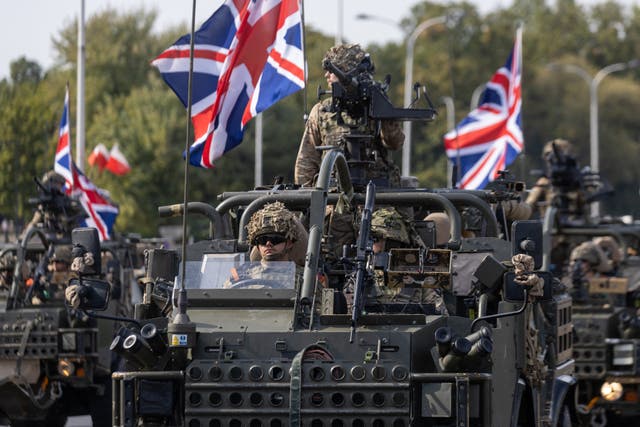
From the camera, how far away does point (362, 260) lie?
10.9m

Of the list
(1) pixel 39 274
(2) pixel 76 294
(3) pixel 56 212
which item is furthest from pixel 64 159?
(2) pixel 76 294

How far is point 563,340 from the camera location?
13664mm

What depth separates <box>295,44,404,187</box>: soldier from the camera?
1419 centimetres

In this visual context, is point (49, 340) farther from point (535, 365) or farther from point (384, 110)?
point (535, 365)

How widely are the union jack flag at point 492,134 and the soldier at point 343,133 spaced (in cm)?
989

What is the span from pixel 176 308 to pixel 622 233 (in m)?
10.5

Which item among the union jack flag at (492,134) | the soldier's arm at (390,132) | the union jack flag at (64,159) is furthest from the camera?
the union jack flag at (492,134)

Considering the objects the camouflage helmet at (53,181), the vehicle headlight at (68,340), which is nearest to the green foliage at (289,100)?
the camouflage helmet at (53,181)

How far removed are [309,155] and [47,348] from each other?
16.2 ft

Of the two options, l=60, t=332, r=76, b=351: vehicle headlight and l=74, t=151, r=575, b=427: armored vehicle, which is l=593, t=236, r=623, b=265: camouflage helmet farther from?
l=74, t=151, r=575, b=427: armored vehicle

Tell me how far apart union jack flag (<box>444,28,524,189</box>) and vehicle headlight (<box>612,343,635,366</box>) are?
23.2 feet

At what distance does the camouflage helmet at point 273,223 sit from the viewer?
38.3 feet

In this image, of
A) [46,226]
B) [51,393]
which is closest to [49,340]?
[51,393]

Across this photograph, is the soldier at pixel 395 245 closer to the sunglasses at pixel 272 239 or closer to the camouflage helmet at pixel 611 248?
the sunglasses at pixel 272 239
